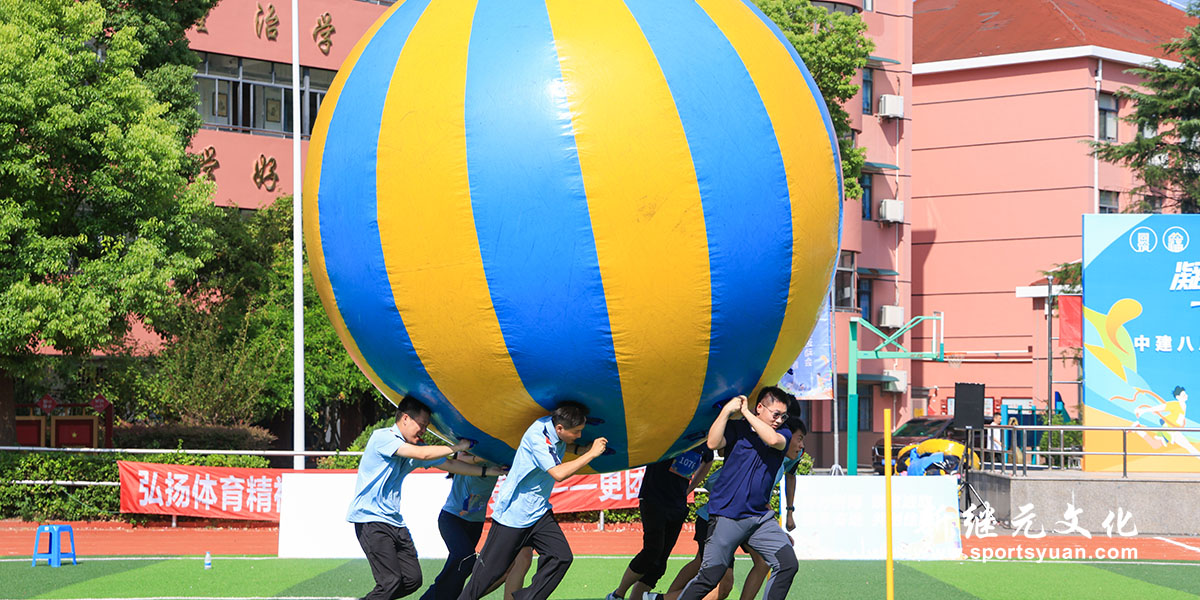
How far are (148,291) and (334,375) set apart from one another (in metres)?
7.48

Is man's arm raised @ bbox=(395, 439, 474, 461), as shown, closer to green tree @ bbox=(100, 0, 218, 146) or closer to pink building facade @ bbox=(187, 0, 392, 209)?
green tree @ bbox=(100, 0, 218, 146)

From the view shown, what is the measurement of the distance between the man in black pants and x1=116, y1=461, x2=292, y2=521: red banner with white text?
1031 centimetres

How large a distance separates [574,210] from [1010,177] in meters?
43.7

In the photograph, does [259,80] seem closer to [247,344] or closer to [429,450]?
[247,344]

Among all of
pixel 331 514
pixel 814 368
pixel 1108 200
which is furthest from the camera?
pixel 1108 200

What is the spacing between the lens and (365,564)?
14.0 meters

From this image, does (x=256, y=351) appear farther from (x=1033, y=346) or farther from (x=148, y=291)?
(x=1033, y=346)

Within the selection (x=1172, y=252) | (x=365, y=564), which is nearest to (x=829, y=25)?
(x=1172, y=252)

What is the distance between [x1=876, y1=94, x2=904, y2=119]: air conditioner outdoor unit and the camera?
4262cm

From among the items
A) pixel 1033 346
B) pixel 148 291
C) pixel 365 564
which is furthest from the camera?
pixel 1033 346

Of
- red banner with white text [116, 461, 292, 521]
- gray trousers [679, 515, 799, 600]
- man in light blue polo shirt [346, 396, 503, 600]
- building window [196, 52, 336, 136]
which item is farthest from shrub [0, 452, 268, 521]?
building window [196, 52, 336, 136]

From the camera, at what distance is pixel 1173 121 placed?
35.4 metres

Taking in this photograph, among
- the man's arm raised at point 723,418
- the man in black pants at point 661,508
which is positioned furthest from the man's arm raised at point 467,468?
the man's arm raised at point 723,418

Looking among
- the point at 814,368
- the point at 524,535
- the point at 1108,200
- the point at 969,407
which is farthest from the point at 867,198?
the point at 524,535
